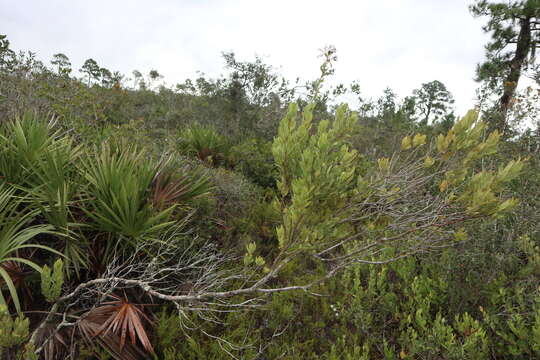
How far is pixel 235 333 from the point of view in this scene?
2.67 metres

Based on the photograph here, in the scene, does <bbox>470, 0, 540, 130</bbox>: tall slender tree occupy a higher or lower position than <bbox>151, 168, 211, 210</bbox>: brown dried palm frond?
higher

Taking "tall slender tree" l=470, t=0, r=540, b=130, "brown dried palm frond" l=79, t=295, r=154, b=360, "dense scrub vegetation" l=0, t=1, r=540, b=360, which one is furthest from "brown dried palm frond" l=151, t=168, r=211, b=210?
"tall slender tree" l=470, t=0, r=540, b=130

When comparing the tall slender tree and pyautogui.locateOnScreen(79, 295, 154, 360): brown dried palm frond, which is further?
the tall slender tree

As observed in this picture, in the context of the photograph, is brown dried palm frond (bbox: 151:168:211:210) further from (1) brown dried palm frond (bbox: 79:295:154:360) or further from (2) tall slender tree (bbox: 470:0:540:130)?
(2) tall slender tree (bbox: 470:0:540:130)

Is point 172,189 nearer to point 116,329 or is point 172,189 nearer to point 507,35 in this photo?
point 116,329

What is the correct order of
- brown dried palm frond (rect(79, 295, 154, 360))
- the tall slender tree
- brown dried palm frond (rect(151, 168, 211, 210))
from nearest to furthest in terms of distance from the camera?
brown dried palm frond (rect(79, 295, 154, 360)) < brown dried palm frond (rect(151, 168, 211, 210)) < the tall slender tree

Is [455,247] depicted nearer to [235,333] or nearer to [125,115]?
[235,333]

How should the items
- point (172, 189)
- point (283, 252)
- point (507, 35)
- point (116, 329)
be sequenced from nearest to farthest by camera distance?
point (283, 252) → point (116, 329) → point (172, 189) → point (507, 35)

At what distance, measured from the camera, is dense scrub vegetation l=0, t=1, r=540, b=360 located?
174 centimetres

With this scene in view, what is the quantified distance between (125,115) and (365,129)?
9303 millimetres

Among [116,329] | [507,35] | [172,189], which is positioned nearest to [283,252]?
[116,329]

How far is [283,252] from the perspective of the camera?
A: 1691 millimetres

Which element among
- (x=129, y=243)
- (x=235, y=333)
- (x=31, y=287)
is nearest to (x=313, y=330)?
(x=235, y=333)

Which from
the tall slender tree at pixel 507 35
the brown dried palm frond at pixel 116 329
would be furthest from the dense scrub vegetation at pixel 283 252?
the tall slender tree at pixel 507 35
